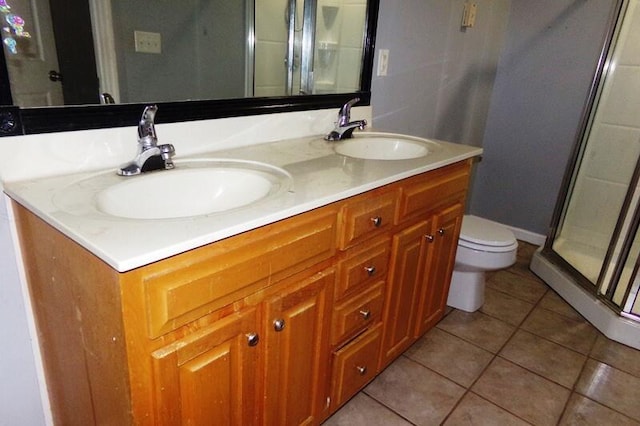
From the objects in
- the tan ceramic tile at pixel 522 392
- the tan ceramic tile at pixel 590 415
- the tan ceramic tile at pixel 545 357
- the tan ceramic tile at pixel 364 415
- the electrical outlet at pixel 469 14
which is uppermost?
the electrical outlet at pixel 469 14

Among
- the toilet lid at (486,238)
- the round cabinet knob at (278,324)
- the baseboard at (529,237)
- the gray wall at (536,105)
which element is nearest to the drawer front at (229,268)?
the round cabinet knob at (278,324)

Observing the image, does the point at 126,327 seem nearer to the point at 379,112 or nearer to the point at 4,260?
the point at 4,260

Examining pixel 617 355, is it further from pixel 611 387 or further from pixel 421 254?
pixel 421 254

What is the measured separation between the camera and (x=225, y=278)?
84cm

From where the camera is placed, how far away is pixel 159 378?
0.79 m

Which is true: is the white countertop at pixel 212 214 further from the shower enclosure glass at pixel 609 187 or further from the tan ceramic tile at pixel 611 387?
the shower enclosure glass at pixel 609 187

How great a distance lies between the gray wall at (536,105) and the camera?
2.45 metres

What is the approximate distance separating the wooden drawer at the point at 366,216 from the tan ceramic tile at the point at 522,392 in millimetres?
793

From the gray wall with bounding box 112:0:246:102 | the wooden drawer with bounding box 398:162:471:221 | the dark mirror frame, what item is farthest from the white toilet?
the gray wall with bounding box 112:0:246:102

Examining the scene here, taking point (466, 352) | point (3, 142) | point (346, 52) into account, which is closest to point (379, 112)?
point (346, 52)

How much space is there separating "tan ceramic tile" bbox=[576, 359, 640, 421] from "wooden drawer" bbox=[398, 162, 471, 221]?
2.76 feet

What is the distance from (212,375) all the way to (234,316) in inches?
4.9

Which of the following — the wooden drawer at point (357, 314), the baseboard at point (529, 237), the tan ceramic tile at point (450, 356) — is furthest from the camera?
the baseboard at point (529, 237)

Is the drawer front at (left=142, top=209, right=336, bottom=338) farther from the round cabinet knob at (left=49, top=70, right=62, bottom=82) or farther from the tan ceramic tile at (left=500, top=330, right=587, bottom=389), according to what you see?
the tan ceramic tile at (left=500, top=330, right=587, bottom=389)
